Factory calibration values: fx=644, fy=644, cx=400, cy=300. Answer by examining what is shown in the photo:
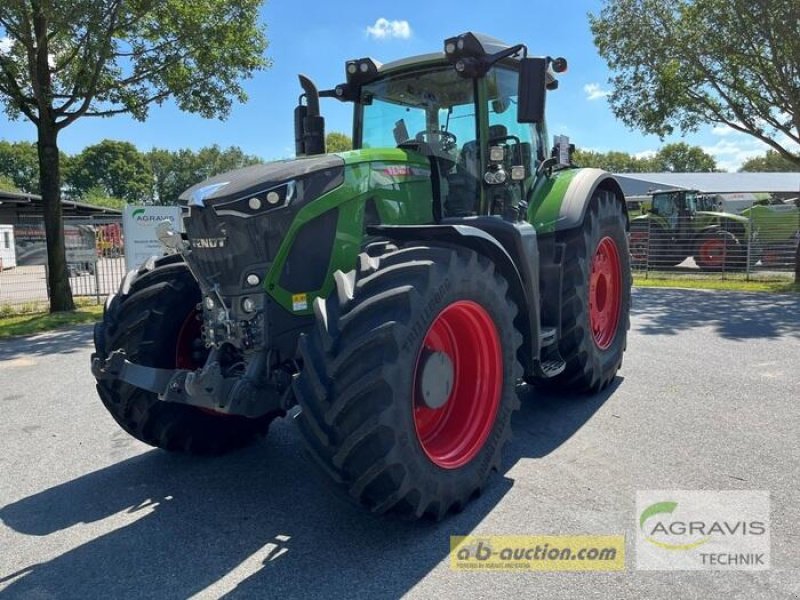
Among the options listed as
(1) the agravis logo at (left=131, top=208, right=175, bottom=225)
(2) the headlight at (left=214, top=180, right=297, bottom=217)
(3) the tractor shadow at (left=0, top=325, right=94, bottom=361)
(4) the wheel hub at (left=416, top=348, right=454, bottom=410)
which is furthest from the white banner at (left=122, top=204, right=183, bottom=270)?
(4) the wheel hub at (left=416, top=348, right=454, bottom=410)

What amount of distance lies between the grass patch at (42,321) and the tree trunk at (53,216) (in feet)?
1.24

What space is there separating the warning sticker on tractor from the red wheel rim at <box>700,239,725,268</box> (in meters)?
16.4

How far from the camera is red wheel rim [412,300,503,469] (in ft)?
11.3

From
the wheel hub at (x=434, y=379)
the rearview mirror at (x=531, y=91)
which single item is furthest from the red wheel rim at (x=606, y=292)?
the wheel hub at (x=434, y=379)

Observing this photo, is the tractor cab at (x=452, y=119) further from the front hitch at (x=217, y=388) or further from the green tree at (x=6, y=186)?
the green tree at (x=6, y=186)

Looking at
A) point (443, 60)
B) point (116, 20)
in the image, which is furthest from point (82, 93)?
point (443, 60)

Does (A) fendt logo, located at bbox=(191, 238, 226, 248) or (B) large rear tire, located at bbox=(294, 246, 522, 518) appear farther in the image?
(A) fendt logo, located at bbox=(191, 238, 226, 248)

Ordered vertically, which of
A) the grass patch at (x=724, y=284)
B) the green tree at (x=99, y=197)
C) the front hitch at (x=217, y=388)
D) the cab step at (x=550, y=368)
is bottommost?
the grass patch at (x=724, y=284)

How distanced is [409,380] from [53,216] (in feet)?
35.1

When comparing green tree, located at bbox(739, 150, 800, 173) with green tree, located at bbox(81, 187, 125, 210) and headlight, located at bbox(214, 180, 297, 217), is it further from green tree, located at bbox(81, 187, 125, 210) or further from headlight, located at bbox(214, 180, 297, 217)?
headlight, located at bbox(214, 180, 297, 217)

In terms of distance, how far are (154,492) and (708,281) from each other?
47.8ft

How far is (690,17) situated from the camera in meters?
13.1

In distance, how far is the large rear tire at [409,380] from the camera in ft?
8.98

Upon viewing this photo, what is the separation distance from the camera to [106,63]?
36.7ft
